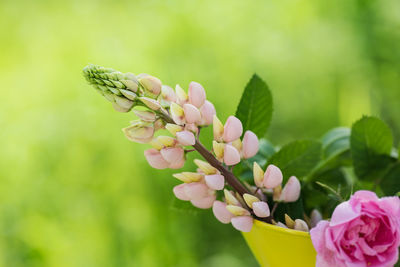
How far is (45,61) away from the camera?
113 centimetres

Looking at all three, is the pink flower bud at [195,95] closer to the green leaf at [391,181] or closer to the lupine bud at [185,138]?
the lupine bud at [185,138]

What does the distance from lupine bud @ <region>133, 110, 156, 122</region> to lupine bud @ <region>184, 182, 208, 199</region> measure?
5 cm

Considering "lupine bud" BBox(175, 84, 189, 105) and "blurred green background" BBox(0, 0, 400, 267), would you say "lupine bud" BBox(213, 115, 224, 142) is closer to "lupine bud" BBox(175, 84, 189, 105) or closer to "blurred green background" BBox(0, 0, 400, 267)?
"lupine bud" BBox(175, 84, 189, 105)

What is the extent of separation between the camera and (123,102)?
34cm

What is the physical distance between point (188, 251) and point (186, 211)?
2.47 feet

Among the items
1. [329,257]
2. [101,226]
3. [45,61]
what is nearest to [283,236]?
[329,257]

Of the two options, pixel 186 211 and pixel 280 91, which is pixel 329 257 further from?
pixel 280 91

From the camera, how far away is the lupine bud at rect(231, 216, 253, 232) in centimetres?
35

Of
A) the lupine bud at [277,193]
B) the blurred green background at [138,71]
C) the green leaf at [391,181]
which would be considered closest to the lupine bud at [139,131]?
the lupine bud at [277,193]

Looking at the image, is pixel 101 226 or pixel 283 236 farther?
pixel 101 226

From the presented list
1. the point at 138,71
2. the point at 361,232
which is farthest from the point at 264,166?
the point at 138,71

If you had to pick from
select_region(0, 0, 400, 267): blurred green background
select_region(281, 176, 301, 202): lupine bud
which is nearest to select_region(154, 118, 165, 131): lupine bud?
select_region(281, 176, 301, 202): lupine bud

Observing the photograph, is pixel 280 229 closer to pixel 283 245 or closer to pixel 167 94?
pixel 283 245

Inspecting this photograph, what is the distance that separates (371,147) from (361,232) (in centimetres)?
14
